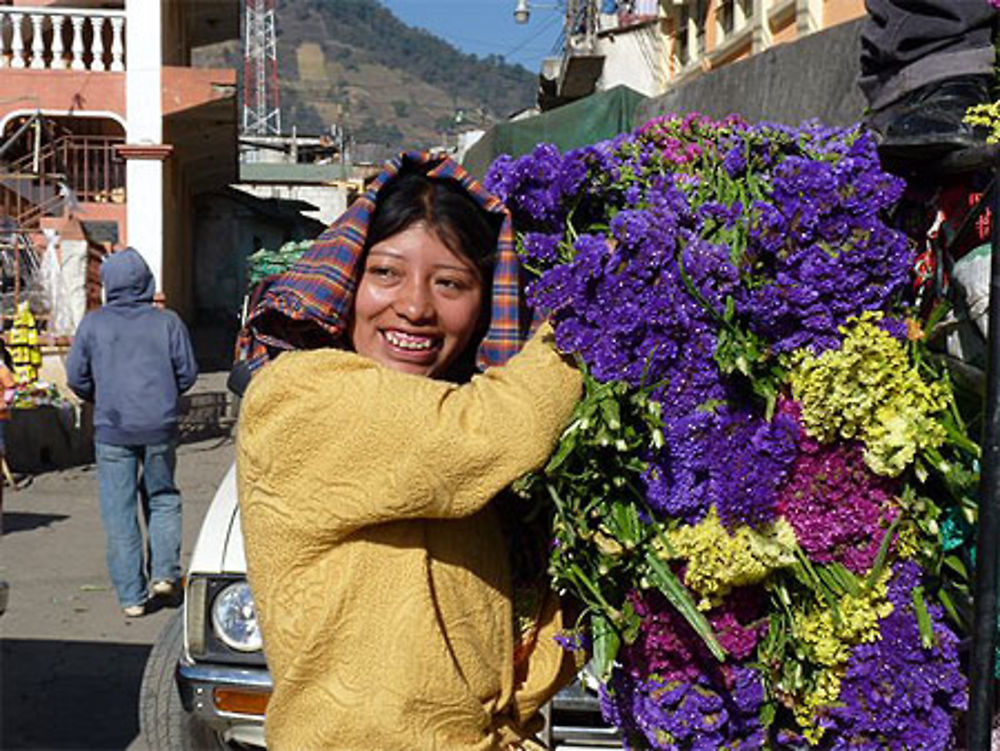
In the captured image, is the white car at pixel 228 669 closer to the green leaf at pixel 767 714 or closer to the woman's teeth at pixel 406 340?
the green leaf at pixel 767 714

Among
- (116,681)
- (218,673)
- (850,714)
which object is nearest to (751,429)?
(850,714)

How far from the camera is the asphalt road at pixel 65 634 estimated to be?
4.75m

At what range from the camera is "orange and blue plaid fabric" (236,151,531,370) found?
1781mm

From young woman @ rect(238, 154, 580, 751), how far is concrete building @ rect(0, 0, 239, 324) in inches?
605

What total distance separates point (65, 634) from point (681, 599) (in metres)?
5.14

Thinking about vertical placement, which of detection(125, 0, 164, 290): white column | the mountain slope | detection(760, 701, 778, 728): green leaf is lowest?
detection(760, 701, 778, 728): green leaf

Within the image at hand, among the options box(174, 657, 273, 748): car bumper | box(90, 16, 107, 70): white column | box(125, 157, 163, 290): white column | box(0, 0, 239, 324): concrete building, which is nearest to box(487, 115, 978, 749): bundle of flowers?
box(174, 657, 273, 748): car bumper

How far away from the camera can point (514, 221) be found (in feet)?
6.12

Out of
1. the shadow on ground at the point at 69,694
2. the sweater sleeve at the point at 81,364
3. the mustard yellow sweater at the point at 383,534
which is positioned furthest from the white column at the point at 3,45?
the mustard yellow sweater at the point at 383,534

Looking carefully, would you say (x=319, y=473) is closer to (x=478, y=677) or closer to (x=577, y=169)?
(x=478, y=677)

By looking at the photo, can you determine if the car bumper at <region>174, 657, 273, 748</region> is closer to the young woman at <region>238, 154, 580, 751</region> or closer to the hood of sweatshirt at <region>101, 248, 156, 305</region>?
the young woman at <region>238, 154, 580, 751</region>

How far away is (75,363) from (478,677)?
16.6ft

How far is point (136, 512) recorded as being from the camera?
6270 millimetres

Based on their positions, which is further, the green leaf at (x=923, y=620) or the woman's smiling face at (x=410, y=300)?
the woman's smiling face at (x=410, y=300)
